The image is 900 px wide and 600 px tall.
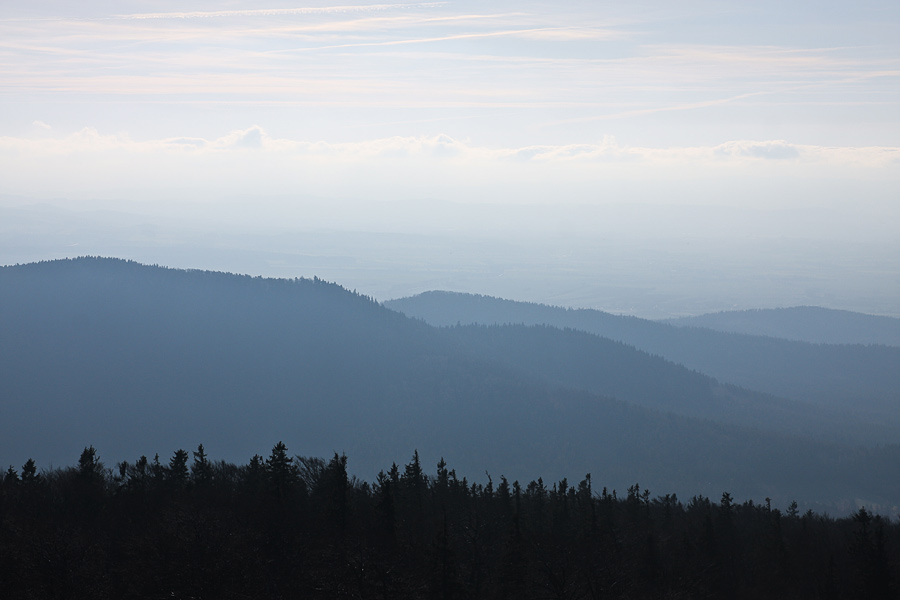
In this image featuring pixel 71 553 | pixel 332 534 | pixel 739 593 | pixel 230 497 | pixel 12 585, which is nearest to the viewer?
pixel 12 585

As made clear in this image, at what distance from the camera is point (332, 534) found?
43.0 meters

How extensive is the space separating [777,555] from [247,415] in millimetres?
157545

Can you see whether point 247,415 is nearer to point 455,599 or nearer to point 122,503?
point 122,503

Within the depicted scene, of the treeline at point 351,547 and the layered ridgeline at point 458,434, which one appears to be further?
the layered ridgeline at point 458,434

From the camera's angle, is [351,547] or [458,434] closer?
[351,547]

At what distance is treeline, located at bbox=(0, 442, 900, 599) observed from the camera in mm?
35312

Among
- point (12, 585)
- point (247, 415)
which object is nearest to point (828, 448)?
point (247, 415)

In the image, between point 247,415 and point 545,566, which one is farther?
point 247,415

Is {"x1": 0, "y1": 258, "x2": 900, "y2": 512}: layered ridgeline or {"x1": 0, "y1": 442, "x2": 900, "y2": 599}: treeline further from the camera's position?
{"x1": 0, "y1": 258, "x2": 900, "y2": 512}: layered ridgeline

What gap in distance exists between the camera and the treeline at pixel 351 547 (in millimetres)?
35312

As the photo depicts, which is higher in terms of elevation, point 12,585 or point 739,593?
A: point 12,585

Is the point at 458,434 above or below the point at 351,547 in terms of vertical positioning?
above

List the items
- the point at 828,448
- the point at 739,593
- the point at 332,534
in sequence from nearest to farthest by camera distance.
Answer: the point at 332,534 < the point at 739,593 < the point at 828,448

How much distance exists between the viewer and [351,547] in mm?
39500
